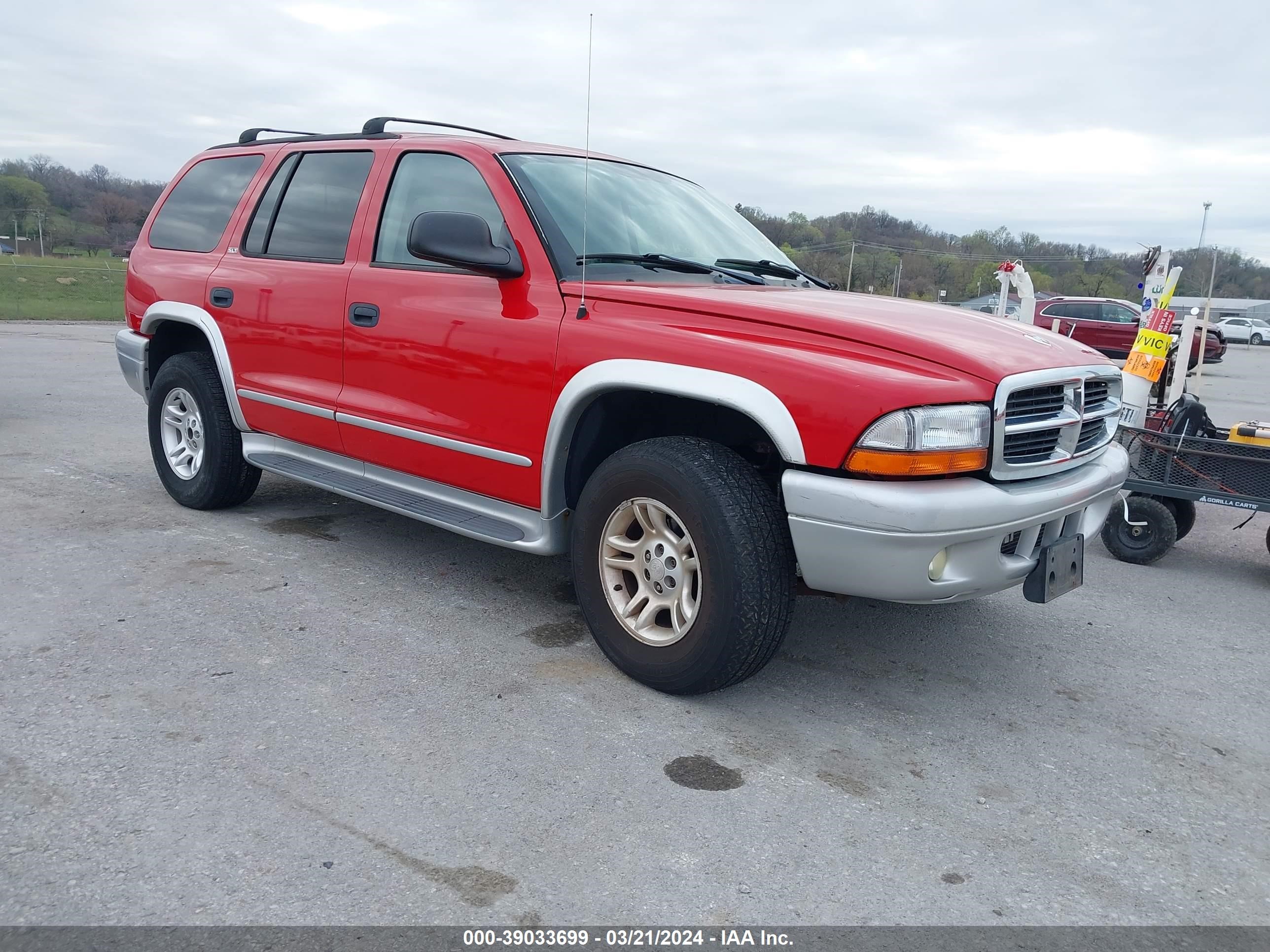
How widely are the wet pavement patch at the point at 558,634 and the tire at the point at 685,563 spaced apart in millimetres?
292

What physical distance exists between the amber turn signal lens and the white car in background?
53.6m

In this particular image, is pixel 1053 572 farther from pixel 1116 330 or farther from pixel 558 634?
pixel 1116 330

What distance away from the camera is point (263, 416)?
4.75 metres

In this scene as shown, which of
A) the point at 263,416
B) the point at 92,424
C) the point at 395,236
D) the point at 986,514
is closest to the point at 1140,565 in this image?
the point at 986,514

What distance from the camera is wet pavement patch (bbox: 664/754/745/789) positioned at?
2756 millimetres

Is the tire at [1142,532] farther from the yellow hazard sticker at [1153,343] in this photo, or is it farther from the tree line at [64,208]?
the tree line at [64,208]

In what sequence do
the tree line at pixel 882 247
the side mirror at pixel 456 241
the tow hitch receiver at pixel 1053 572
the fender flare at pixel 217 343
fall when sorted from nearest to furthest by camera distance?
the tow hitch receiver at pixel 1053 572 < the side mirror at pixel 456 241 < the fender flare at pixel 217 343 < the tree line at pixel 882 247

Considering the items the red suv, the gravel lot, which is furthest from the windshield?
the gravel lot

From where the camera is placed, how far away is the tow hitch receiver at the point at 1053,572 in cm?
318

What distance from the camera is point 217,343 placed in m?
4.92

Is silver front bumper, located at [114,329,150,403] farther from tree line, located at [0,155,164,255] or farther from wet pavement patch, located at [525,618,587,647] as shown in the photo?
tree line, located at [0,155,164,255]

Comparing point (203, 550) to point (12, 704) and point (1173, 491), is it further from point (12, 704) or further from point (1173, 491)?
point (1173, 491)

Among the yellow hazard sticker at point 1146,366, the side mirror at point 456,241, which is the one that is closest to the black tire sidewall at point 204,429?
the side mirror at point 456,241

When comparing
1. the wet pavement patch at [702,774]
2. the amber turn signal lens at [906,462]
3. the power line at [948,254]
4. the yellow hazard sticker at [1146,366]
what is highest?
the power line at [948,254]
